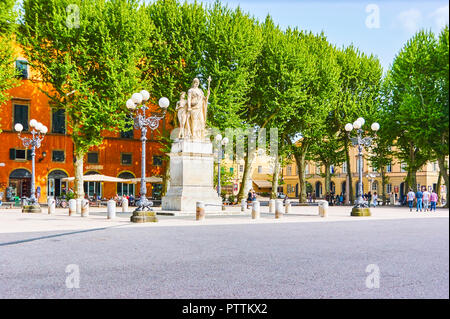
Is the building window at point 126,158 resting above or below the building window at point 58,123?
below

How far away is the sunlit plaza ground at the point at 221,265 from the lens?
233 inches

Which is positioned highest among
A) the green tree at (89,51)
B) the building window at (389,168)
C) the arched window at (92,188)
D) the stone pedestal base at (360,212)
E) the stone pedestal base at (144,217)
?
the green tree at (89,51)

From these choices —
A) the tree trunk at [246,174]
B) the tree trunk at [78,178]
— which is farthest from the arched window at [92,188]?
the tree trunk at [246,174]

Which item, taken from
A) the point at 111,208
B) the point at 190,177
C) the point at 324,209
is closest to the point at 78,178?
the point at 190,177

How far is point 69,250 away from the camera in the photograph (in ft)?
34.7

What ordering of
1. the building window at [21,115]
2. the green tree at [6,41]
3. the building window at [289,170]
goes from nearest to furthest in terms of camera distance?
the green tree at [6,41] < the building window at [21,115] < the building window at [289,170]

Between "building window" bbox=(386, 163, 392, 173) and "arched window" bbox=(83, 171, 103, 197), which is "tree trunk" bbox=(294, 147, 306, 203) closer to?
"building window" bbox=(386, 163, 392, 173)

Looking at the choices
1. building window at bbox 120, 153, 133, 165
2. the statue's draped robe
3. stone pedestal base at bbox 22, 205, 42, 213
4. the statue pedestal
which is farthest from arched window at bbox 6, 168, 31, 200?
the statue's draped robe

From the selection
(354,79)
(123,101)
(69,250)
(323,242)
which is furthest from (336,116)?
(69,250)

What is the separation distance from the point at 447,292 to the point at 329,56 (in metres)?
Result: 44.7

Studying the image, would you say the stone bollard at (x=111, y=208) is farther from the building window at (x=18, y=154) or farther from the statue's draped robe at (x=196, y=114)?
the building window at (x=18, y=154)

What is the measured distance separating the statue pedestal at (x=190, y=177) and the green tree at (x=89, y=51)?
10784mm

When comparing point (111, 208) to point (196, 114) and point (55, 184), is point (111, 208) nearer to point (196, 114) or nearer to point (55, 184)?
point (196, 114)
